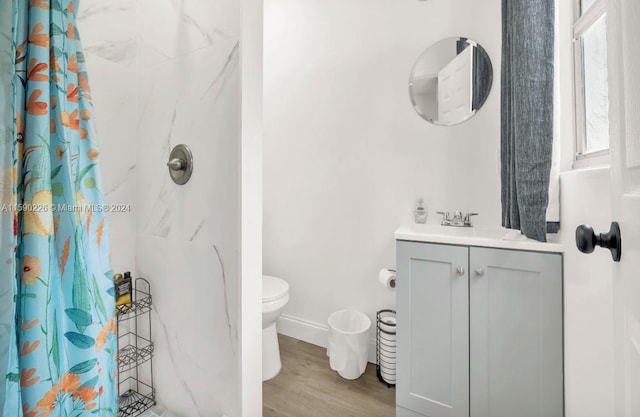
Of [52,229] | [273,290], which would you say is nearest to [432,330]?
[273,290]

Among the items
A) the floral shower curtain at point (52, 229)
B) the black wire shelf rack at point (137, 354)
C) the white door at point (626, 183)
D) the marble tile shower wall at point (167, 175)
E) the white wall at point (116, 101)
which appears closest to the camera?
the white door at point (626, 183)

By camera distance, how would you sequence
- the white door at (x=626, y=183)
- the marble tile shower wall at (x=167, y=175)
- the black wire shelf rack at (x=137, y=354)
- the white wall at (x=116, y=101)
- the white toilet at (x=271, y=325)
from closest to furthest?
the white door at (x=626, y=183), the marble tile shower wall at (x=167, y=175), the white wall at (x=116, y=101), the black wire shelf rack at (x=137, y=354), the white toilet at (x=271, y=325)

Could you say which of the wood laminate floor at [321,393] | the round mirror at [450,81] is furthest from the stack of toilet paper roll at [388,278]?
the round mirror at [450,81]

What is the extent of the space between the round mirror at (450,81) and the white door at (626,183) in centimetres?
135

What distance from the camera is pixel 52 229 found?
2.55ft

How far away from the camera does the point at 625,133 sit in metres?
0.47

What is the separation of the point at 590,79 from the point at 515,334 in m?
1.09

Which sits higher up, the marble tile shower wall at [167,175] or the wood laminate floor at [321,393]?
the marble tile shower wall at [167,175]

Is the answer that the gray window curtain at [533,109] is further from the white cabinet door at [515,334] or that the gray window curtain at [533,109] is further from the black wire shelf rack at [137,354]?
the black wire shelf rack at [137,354]

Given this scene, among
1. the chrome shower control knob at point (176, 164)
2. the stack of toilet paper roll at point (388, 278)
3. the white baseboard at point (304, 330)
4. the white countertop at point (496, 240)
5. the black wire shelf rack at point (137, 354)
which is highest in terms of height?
the chrome shower control knob at point (176, 164)

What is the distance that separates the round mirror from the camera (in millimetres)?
1750

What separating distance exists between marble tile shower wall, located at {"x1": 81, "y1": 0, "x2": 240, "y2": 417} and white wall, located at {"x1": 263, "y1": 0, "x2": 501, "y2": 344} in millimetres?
1227

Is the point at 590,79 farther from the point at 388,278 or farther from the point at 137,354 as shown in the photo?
the point at 137,354

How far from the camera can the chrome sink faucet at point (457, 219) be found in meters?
1.73
